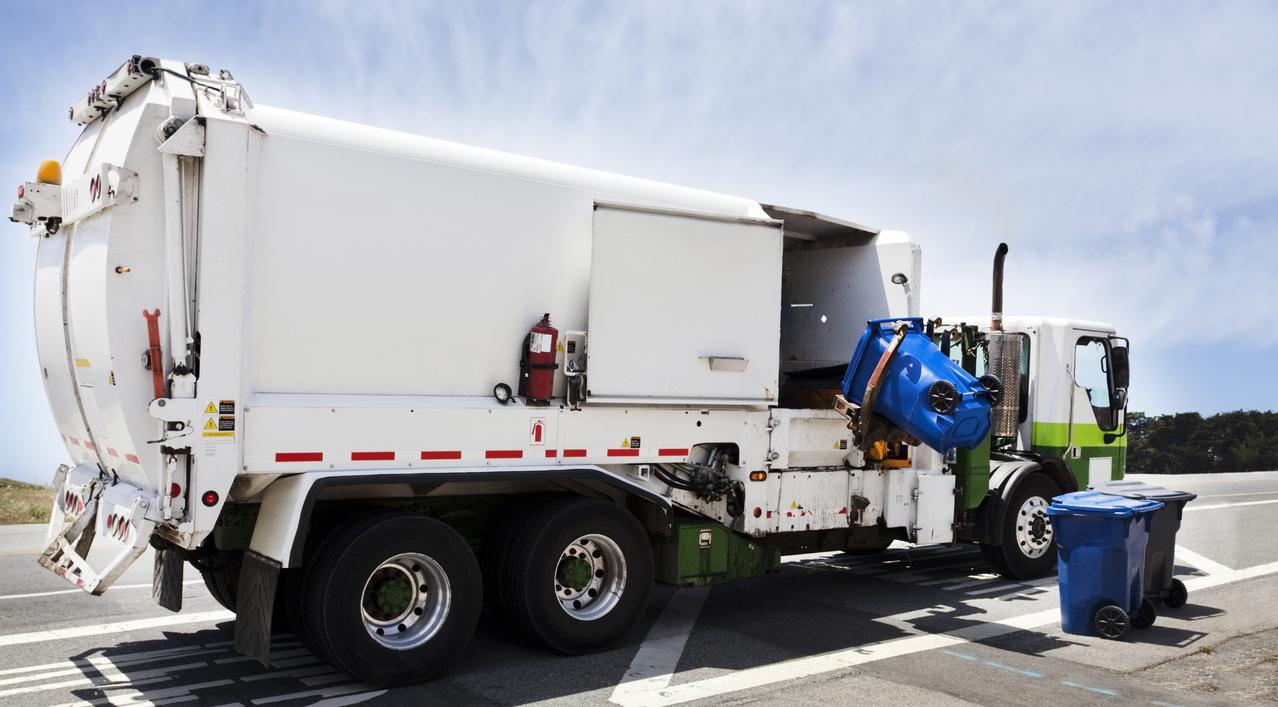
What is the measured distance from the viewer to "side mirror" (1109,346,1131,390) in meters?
10.5

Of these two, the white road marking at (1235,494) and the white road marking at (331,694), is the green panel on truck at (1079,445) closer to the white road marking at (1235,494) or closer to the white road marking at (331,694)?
the white road marking at (331,694)

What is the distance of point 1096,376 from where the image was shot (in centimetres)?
1042

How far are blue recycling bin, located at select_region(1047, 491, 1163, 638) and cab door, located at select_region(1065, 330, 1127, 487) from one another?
268 cm

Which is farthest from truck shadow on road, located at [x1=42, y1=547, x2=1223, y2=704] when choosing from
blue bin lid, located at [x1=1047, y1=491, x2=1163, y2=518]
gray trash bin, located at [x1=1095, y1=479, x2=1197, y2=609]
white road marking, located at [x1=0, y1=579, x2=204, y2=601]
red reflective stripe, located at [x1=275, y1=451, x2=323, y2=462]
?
white road marking, located at [x1=0, y1=579, x2=204, y2=601]

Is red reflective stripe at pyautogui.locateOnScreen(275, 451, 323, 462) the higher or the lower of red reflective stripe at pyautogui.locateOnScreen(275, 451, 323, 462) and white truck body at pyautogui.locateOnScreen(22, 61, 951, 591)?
the lower

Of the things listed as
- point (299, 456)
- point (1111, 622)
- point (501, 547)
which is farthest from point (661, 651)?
point (1111, 622)

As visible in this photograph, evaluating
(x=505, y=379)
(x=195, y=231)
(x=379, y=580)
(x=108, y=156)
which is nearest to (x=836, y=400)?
(x=505, y=379)

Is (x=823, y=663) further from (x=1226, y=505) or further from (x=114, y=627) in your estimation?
(x=1226, y=505)

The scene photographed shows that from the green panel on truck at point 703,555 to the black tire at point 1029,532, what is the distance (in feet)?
10.3

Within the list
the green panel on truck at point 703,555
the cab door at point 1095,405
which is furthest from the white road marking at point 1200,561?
the green panel on truck at point 703,555

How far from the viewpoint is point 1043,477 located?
986 centimetres

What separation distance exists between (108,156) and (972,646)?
6.41 metres

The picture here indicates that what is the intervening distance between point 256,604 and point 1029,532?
713 cm

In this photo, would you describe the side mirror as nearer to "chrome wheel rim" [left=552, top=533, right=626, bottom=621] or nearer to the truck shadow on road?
the truck shadow on road
